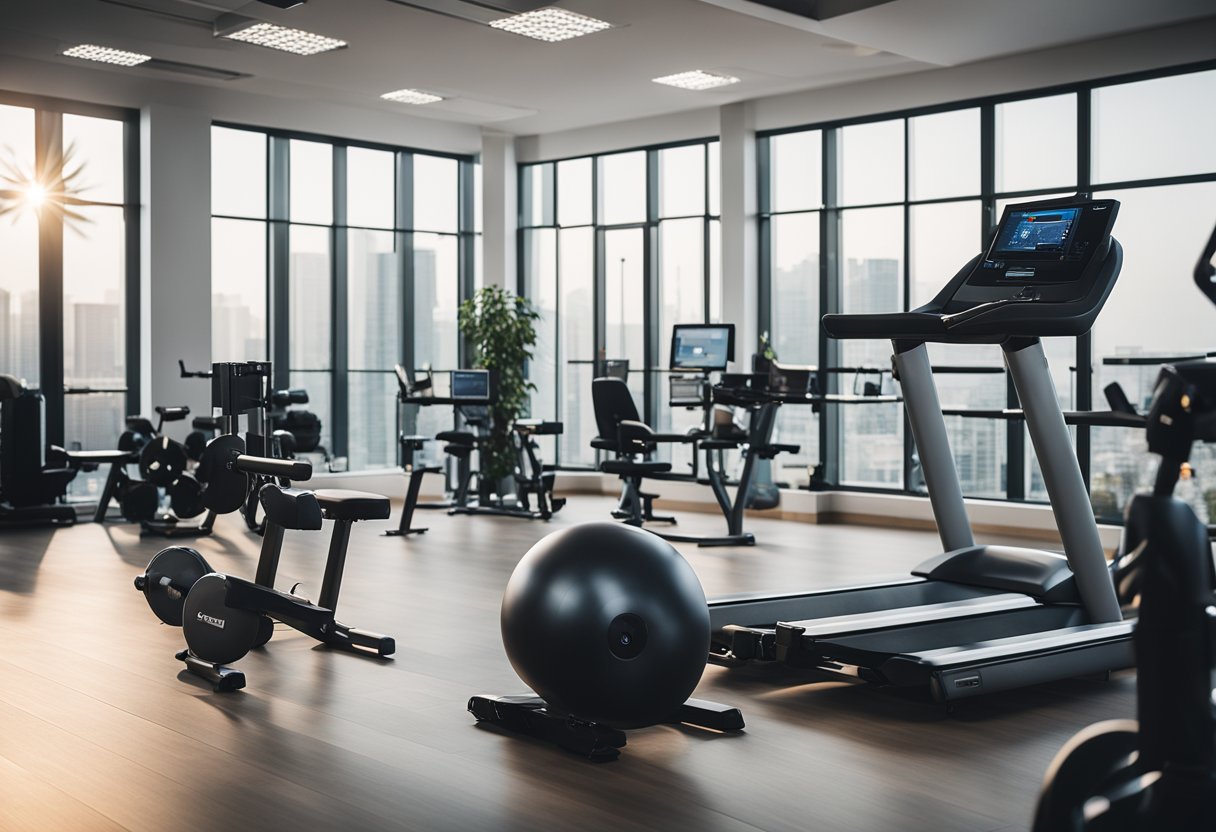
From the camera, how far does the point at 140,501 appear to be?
8.46 metres

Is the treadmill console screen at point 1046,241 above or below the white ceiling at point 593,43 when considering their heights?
below

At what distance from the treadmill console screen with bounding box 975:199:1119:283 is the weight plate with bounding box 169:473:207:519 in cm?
572

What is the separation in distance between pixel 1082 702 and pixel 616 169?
816 cm

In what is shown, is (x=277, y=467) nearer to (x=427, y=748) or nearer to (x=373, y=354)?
(x=427, y=748)

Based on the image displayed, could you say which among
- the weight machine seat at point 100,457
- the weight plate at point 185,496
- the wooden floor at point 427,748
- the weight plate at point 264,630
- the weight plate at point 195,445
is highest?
the weight plate at point 195,445

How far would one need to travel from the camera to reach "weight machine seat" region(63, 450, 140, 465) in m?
8.76

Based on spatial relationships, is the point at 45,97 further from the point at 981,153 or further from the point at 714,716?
the point at 714,716

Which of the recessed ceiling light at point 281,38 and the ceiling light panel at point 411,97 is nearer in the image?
the recessed ceiling light at point 281,38

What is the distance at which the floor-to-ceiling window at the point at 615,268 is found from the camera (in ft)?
35.5

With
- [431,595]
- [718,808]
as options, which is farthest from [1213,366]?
[431,595]

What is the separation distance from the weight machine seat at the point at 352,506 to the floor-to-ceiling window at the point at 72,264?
580cm

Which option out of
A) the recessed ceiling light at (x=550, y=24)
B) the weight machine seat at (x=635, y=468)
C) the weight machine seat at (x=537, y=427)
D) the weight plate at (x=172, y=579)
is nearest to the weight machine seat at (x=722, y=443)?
the weight machine seat at (x=635, y=468)

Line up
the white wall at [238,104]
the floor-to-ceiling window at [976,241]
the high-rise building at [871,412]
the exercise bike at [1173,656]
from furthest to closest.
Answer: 1. the high-rise building at [871,412]
2. the white wall at [238,104]
3. the floor-to-ceiling window at [976,241]
4. the exercise bike at [1173,656]

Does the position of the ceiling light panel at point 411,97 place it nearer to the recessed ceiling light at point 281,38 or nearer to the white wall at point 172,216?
the white wall at point 172,216
